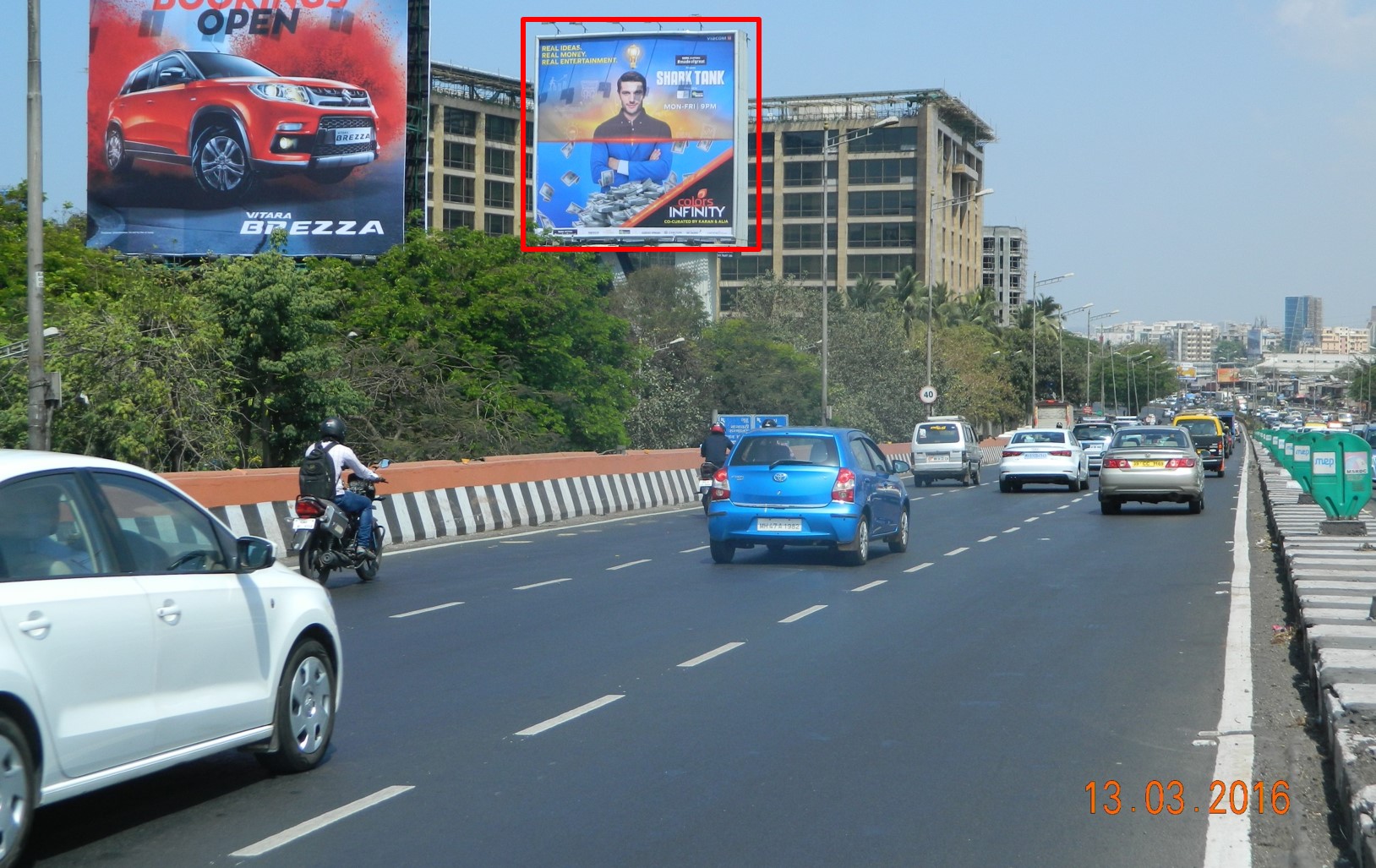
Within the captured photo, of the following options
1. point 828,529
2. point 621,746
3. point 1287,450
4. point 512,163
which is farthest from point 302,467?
point 512,163

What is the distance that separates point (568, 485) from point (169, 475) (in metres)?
11.5

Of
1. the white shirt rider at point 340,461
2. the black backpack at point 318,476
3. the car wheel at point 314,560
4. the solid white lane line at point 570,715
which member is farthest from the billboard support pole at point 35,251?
the solid white lane line at point 570,715

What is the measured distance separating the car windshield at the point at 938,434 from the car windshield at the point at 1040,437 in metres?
3.16

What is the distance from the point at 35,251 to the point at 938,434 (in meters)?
26.8

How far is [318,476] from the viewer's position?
15.3 metres

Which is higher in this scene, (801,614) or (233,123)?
(233,123)

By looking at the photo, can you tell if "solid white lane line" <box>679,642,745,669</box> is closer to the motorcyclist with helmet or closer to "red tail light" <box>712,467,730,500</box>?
the motorcyclist with helmet

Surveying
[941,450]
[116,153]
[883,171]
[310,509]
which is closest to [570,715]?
[310,509]

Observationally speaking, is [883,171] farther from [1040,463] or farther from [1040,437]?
[1040,463]

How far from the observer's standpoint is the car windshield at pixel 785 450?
17.7m

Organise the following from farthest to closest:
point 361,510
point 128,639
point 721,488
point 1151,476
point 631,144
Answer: point 631,144, point 1151,476, point 721,488, point 361,510, point 128,639

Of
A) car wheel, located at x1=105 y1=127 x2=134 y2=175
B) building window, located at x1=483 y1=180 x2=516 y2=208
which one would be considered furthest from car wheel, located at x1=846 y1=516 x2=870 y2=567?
building window, located at x1=483 y1=180 x2=516 y2=208

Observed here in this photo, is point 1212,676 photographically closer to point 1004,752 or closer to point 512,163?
point 1004,752

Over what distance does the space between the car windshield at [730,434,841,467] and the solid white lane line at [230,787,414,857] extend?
1120 cm
